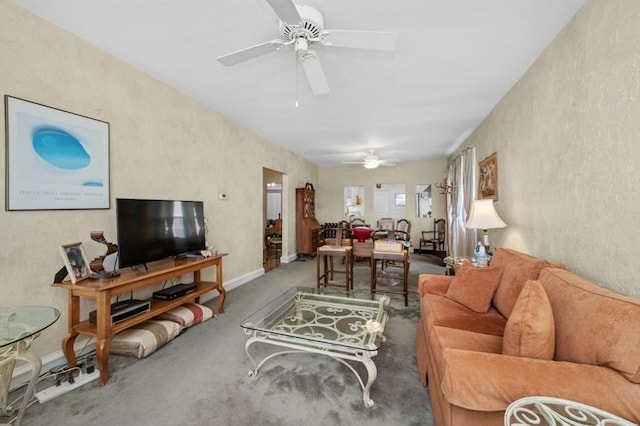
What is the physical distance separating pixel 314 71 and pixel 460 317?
2164 mm

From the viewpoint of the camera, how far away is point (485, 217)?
9.30 feet

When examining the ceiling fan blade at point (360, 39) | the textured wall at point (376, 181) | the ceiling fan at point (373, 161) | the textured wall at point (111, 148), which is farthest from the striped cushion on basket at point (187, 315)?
the textured wall at point (376, 181)

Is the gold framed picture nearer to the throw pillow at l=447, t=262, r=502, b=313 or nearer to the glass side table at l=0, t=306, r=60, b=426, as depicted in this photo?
the throw pillow at l=447, t=262, r=502, b=313

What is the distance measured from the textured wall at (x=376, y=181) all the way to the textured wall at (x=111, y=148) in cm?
413

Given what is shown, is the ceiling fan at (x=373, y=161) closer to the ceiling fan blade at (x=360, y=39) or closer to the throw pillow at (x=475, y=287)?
the throw pillow at (x=475, y=287)

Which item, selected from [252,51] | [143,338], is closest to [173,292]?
[143,338]

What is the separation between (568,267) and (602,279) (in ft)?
1.16

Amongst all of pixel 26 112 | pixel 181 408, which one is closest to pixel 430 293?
pixel 181 408

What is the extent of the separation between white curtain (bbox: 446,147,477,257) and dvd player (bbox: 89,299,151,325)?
436cm

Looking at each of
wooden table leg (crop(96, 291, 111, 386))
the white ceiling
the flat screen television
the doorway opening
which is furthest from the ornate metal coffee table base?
the doorway opening

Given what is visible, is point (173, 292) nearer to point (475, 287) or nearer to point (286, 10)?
point (286, 10)

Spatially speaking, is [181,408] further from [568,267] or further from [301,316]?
[568,267]

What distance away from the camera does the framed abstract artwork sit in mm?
1793

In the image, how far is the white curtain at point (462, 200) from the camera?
417 centimetres
